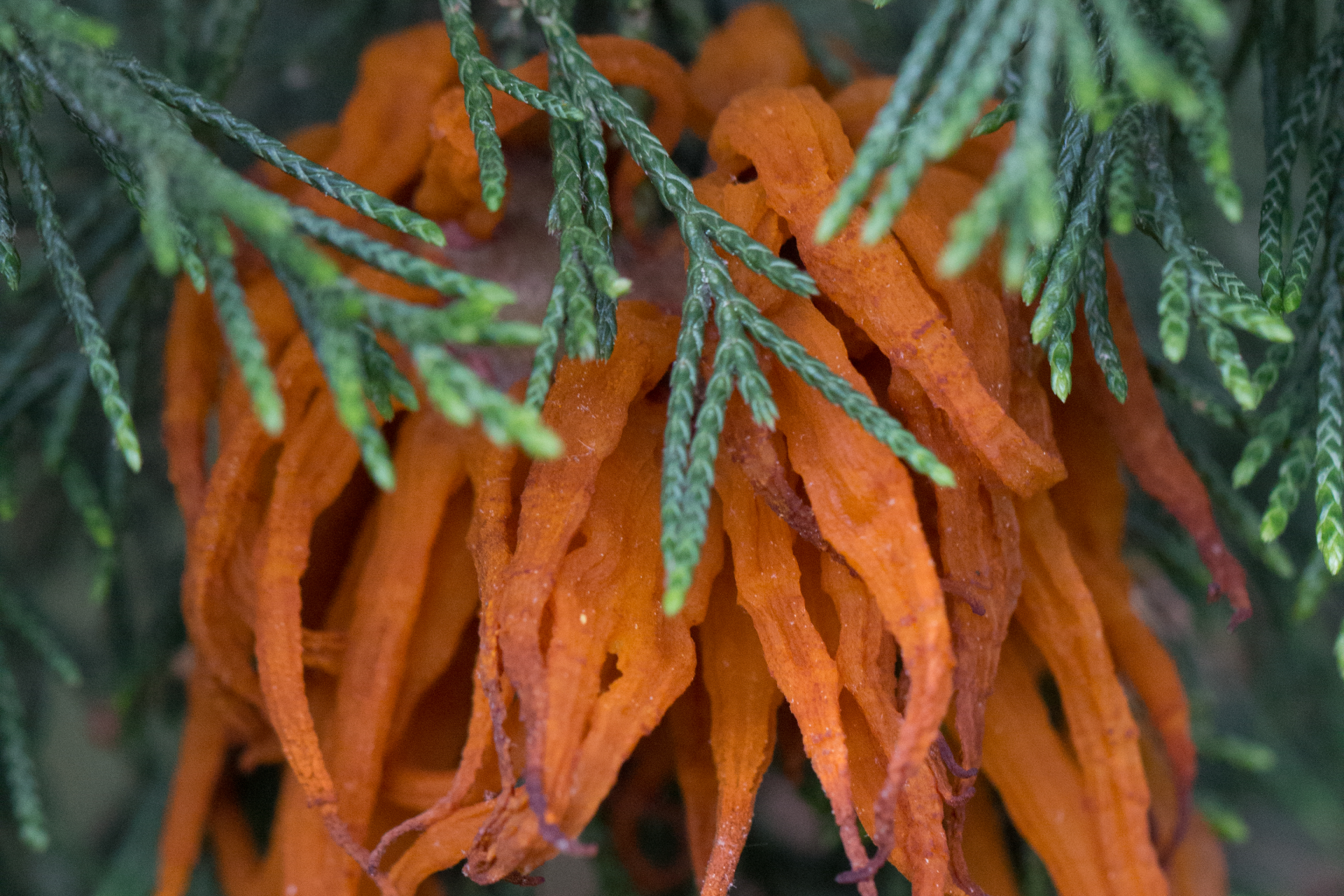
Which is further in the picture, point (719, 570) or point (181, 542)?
point (181, 542)

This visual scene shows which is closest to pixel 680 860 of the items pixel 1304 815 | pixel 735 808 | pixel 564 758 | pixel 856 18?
pixel 735 808

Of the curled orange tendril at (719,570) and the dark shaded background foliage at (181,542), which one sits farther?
the dark shaded background foliage at (181,542)

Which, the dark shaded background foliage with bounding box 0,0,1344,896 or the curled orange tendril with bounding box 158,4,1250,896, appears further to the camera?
the dark shaded background foliage with bounding box 0,0,1344,896

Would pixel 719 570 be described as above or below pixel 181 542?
above
